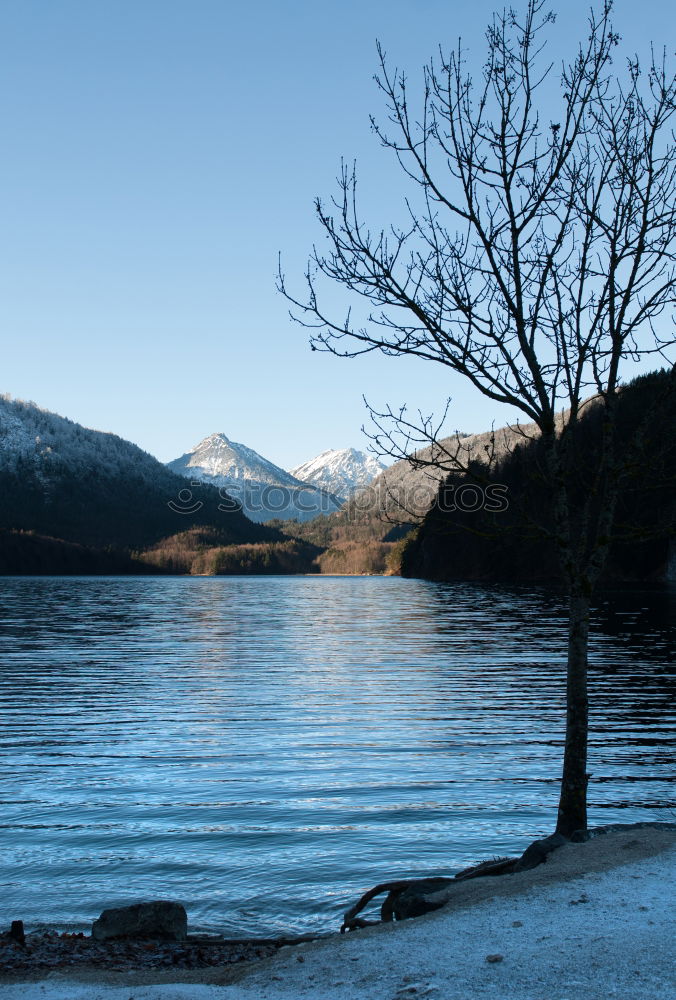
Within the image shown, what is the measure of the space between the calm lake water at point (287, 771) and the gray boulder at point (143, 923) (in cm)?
129

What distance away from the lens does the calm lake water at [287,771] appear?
1410 cm

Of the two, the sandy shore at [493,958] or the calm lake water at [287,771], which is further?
the calm lake water at [287,771]

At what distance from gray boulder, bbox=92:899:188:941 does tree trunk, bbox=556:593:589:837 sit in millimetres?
5836

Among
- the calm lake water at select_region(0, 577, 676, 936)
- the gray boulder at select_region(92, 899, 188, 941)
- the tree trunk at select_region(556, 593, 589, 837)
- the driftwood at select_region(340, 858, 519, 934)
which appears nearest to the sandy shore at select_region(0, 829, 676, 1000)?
the driftwood at select_region(340, 858, 519, 934)

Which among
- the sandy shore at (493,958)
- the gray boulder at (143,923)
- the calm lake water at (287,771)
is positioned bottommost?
the calm lake water at (287,771)

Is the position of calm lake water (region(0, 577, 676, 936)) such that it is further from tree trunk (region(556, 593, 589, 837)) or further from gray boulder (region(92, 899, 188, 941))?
tree trunk (region(556, 593, 589, 837))

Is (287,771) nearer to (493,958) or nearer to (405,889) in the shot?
(405,889)

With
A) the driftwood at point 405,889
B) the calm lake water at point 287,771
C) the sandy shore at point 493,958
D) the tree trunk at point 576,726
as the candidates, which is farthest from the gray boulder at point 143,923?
the tree trunk at point 576,726

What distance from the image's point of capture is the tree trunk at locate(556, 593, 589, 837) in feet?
42.1

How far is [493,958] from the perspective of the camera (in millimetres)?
8039

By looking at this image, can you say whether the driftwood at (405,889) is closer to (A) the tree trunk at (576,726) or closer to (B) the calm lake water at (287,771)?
(B) the calm lake water at (287,771)

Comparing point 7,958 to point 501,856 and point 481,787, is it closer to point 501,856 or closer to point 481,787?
point 501,856

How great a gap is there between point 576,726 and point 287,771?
32.8 feet

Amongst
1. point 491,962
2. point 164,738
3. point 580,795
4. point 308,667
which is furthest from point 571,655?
point 308,667
